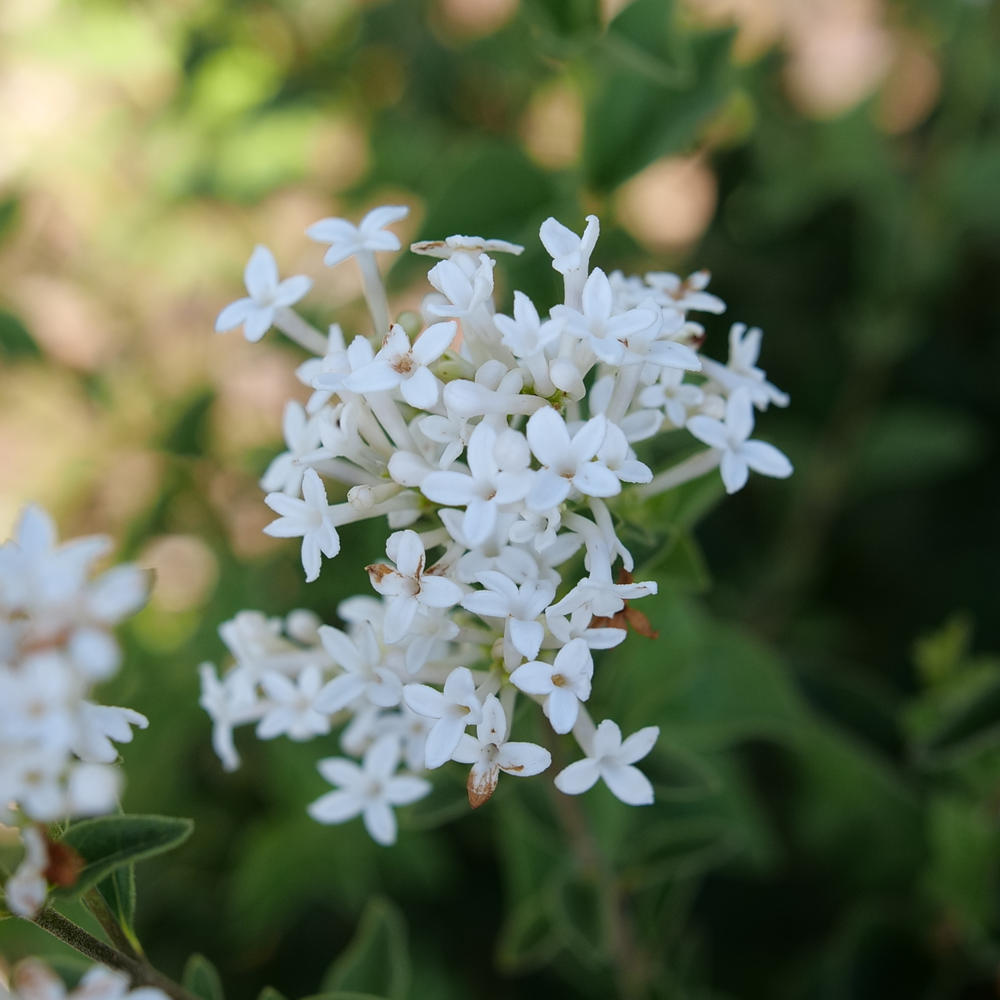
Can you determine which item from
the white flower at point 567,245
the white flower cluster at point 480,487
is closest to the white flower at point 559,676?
the white flower cluster at point 480,487

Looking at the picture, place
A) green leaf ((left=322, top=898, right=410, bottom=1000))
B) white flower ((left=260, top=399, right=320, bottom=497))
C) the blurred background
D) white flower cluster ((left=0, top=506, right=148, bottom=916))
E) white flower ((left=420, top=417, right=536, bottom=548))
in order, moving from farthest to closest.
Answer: the blurred background < green leaf ((left=322, top=898, right=410, bottom=1000)) < white flower ((left=260, top=399, right=320, bottom=497)) < white flower ((left=420, top=417, right=536, bottom=548)) < white flower cluster ((left=0, top=506, right=148, bottom=916))

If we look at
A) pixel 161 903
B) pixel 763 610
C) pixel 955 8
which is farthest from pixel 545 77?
pixel 161 903

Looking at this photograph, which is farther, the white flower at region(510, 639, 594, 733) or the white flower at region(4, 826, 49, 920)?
the white flower at region(510, 639, 594, 733)

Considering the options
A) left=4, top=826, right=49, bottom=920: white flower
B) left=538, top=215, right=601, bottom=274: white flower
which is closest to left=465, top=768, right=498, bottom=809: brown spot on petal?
left=4, top=826, right=49, bottom=920: white flower

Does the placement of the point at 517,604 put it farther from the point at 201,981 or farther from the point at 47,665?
the point at 201,981

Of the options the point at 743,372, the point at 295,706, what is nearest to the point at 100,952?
the point at 295,706

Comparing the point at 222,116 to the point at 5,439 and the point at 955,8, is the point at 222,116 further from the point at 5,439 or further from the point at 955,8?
the point at 955,8

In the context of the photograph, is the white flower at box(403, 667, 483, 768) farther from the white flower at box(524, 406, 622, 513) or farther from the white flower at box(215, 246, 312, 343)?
the white flower at box(215, 246, 312, 343)
